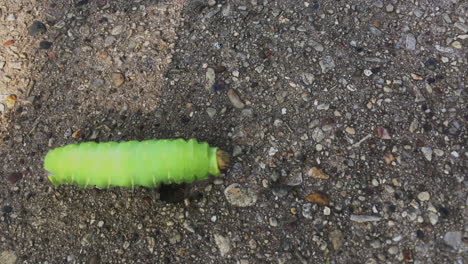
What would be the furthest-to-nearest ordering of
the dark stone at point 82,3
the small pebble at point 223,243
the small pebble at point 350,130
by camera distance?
the dark stone at point 82,3, the small pebble at point 350,130, the small pebble at point 223,243

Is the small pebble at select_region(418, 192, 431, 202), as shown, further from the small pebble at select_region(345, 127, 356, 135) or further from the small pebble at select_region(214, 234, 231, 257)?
the small pebble at select_region(214, 234, 231, 257)

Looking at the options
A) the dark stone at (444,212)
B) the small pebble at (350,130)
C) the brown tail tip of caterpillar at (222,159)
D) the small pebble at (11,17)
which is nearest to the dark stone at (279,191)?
the brown tail tip of caterpillar at (222,159)

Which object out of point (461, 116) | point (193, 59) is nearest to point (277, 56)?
point (193, 59)

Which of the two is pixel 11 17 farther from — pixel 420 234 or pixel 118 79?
pixel 420 234

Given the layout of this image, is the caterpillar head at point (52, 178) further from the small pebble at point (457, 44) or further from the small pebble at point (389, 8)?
the small pebble at point (457, 44)

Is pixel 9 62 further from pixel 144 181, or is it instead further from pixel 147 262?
pixel 147 262

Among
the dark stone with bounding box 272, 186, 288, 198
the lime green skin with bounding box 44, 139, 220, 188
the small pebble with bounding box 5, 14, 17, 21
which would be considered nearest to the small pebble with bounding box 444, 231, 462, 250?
the dark stone with bounding box 272, 186, 288, 198

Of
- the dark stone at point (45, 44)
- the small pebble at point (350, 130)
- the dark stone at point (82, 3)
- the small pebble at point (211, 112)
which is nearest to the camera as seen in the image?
the small pebble at point (350, 130)
